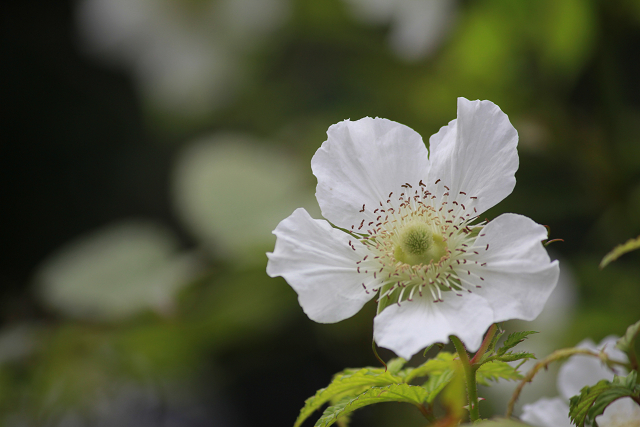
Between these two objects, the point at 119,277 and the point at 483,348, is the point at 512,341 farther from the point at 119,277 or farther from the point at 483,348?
the point at 119,277

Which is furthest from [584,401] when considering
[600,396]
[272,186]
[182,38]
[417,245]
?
[182,38]

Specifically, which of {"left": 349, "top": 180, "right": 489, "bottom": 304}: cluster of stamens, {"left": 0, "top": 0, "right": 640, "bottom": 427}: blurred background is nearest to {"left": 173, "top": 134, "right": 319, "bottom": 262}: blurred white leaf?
{"left": 0, "top": 0, "right": 640, "bottom": 427}: blurred background

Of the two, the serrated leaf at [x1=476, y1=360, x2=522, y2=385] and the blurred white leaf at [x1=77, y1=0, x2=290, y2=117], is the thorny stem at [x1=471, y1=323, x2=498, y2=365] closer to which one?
the serrated leaf at [x1=476, y1=360, x2=522, y2=385]

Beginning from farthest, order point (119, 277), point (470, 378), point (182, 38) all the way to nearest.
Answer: point (182, 38) → point (119, 277) → point (470, 378)

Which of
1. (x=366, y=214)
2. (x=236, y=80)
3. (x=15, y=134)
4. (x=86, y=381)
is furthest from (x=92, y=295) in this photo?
(x=15, y=134)

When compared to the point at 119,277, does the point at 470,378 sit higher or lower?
higher

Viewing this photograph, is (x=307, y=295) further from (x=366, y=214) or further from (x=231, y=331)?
(x=231, y=331)

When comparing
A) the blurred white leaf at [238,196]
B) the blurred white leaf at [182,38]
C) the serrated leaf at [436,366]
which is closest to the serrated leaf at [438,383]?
the serrated leaf at [436,366]
